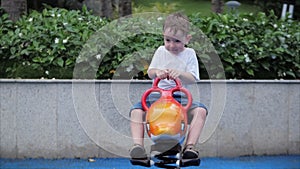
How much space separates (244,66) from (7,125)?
9.73 feet

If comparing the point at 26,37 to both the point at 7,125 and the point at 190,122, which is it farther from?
the point at 190,122

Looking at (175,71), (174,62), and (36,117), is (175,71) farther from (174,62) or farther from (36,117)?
(36,117)

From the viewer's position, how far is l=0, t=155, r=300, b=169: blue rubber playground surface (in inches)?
265

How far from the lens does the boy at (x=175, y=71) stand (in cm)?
373

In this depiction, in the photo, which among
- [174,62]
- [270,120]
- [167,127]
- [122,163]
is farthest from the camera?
[270,120]

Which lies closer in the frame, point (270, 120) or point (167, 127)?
point (167, 127)

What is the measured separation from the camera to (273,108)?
7.27m

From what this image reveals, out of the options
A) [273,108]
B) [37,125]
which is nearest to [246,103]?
[273,108]

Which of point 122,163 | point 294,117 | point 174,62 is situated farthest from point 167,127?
point 294,117

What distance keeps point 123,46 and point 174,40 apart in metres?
3.36

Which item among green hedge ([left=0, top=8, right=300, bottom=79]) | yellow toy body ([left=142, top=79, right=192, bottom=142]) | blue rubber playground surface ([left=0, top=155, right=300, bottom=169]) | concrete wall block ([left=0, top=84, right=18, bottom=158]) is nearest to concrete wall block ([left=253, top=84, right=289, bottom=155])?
blue rubber playground surface ([left=0, top=155, right=300, bottom=169])

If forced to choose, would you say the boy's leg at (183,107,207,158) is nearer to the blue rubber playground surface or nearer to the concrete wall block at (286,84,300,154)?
the blue rubber playground surface

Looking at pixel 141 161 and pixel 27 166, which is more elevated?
pixel 141 161

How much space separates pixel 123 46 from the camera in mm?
7102
